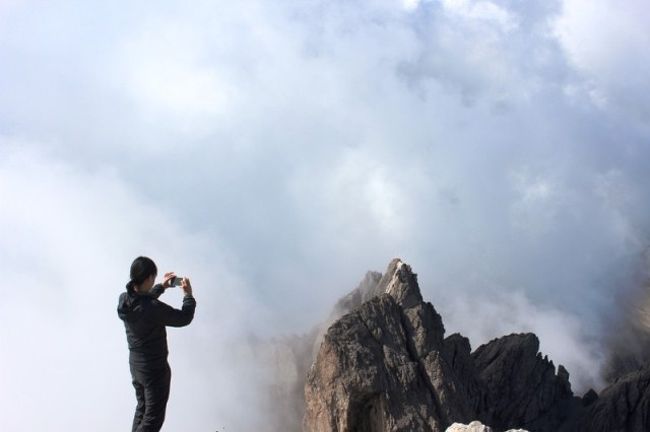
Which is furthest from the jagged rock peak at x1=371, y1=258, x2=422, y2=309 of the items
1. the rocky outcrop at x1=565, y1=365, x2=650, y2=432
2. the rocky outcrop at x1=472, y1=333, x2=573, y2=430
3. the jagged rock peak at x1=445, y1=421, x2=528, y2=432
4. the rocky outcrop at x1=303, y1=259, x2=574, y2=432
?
the jagged rock peak at x1=445, y1=421, x2=528, y2=432

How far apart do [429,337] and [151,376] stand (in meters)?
17.9

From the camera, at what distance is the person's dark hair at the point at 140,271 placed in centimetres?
1477

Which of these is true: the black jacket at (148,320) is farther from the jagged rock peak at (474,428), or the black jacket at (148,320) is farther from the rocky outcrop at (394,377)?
the rocky outcrop at (394,377)

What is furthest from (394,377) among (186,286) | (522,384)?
(186,286)

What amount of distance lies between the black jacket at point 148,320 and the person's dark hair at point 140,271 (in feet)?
0.59

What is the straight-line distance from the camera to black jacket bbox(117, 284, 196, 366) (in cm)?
1470

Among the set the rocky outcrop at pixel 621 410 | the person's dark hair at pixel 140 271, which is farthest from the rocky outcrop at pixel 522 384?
the person's dark hair at pixel 140 271

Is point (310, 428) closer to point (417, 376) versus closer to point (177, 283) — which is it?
point (417, 376)

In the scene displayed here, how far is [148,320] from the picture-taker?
14.8 meters

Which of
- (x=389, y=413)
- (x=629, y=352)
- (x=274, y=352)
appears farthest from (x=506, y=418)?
(x=629, y=352)

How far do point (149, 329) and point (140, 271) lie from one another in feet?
3.83

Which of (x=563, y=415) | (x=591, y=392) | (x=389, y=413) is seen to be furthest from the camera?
(x=591, y=392)

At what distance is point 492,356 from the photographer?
41281 mm

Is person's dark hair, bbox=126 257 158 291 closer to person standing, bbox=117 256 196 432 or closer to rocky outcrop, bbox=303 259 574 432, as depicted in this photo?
person standing, bbox=117 256 196 432
